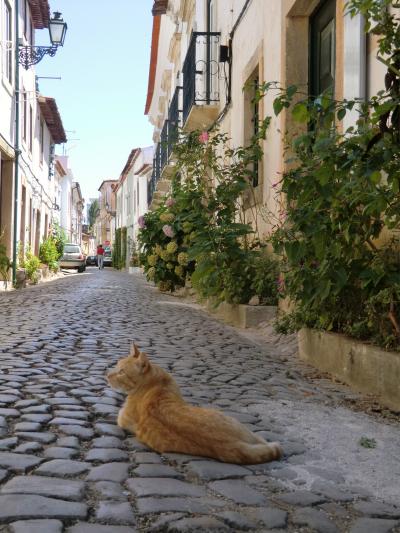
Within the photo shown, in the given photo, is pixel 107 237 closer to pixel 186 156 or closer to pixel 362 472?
pixel 186 156

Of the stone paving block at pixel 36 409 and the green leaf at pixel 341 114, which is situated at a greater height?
the green leaf at pixel 341 114

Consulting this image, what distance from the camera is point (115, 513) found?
2266 millimetres

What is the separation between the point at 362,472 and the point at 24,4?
1957 centimetres

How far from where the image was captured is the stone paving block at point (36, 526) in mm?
2078

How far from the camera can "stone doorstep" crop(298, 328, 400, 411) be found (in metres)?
4.08

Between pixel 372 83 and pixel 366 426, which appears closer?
pixel 366 426

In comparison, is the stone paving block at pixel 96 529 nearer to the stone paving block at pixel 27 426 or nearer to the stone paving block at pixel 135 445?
the stone paving block at pixel 135 445

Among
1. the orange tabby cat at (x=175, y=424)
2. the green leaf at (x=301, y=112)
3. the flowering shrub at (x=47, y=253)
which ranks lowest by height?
the orange tabby cat at (x=175, y=424)

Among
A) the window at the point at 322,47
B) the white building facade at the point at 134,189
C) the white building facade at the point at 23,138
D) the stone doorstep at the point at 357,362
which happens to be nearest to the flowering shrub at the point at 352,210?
the stone doorstep at the point at 357,362

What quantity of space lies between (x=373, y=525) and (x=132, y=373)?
54.0 inches

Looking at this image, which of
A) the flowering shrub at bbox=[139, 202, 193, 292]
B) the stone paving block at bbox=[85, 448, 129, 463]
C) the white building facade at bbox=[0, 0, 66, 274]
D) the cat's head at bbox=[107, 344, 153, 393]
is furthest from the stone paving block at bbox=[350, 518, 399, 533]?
the white building facade at bbox=[0, 0, 66, 274]

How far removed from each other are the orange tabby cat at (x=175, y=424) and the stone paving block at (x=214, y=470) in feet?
0.09

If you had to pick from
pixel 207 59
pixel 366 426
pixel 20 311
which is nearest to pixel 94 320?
pixel 20 311

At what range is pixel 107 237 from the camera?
300ft
